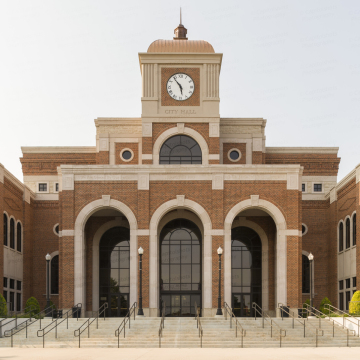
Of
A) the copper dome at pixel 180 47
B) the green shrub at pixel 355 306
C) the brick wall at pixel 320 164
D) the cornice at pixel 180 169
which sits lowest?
the green shrub at pixel 355 306

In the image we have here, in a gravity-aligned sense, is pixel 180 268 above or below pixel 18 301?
above

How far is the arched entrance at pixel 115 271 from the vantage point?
4259cm

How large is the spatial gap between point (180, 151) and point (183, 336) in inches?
702

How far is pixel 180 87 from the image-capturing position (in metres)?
44.8

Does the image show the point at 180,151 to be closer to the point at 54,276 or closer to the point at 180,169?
the point at 180,169

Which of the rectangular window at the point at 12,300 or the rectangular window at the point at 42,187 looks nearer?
the rectangular window at the point at 12,300

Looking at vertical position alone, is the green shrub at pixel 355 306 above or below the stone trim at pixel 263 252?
below

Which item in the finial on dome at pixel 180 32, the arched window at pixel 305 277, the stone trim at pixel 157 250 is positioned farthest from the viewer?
the finial on dome at pixel 180 32

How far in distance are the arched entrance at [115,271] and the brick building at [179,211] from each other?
0.07 metres

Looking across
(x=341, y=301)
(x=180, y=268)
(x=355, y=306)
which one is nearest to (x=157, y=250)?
(x=180, y=268)

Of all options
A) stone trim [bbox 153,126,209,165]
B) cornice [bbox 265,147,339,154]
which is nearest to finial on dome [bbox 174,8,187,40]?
stone trim [bbox 153,126,209,165]

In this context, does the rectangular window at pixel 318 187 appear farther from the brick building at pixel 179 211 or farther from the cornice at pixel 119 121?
the cornice at pixel 119 121
